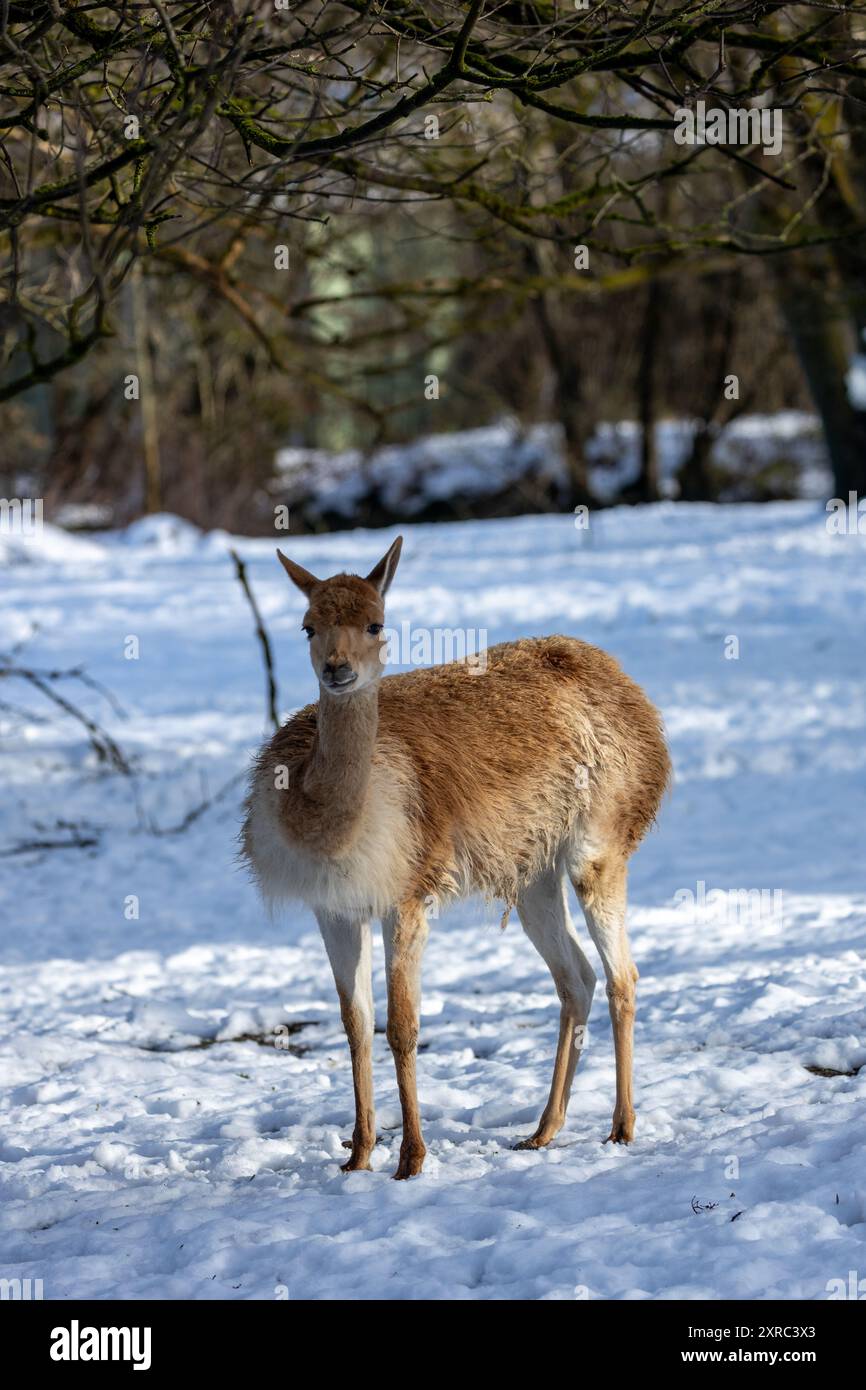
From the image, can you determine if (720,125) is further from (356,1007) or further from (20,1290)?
(20,1290)

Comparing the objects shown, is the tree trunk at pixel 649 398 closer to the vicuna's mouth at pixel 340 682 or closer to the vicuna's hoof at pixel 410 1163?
the vicuna's mouth at pixel 340 682

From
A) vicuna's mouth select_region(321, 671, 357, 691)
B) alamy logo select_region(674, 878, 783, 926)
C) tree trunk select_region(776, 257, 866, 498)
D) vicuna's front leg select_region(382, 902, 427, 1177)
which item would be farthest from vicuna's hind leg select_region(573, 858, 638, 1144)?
tree trunk select_region(776, 257, 866, 498)

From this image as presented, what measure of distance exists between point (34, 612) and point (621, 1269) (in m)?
11.1

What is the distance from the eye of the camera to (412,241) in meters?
16.6

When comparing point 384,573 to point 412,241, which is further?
point 412,241

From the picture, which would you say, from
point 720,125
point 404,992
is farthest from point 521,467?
point 404,992

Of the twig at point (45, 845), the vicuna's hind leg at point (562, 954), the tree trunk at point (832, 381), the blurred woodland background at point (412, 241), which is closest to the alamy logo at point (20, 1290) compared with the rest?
the vicuna's hind leg at point (562, 954)

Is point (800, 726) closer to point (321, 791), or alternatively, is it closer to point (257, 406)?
point (321, 791)

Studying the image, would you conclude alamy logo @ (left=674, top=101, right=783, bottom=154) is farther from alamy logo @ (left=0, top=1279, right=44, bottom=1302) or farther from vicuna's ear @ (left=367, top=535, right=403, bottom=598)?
alamy logo @ (left=0, top=1279, right=44, bottom=1302)

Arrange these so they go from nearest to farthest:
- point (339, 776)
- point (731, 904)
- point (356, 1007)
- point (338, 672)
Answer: point (338, 672)
point (339, 776)
point (356, 1007)
point (731, 904)

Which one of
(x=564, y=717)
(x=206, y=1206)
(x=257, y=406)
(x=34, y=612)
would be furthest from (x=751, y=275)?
(x=206, y=1206)

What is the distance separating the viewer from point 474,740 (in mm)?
5363
